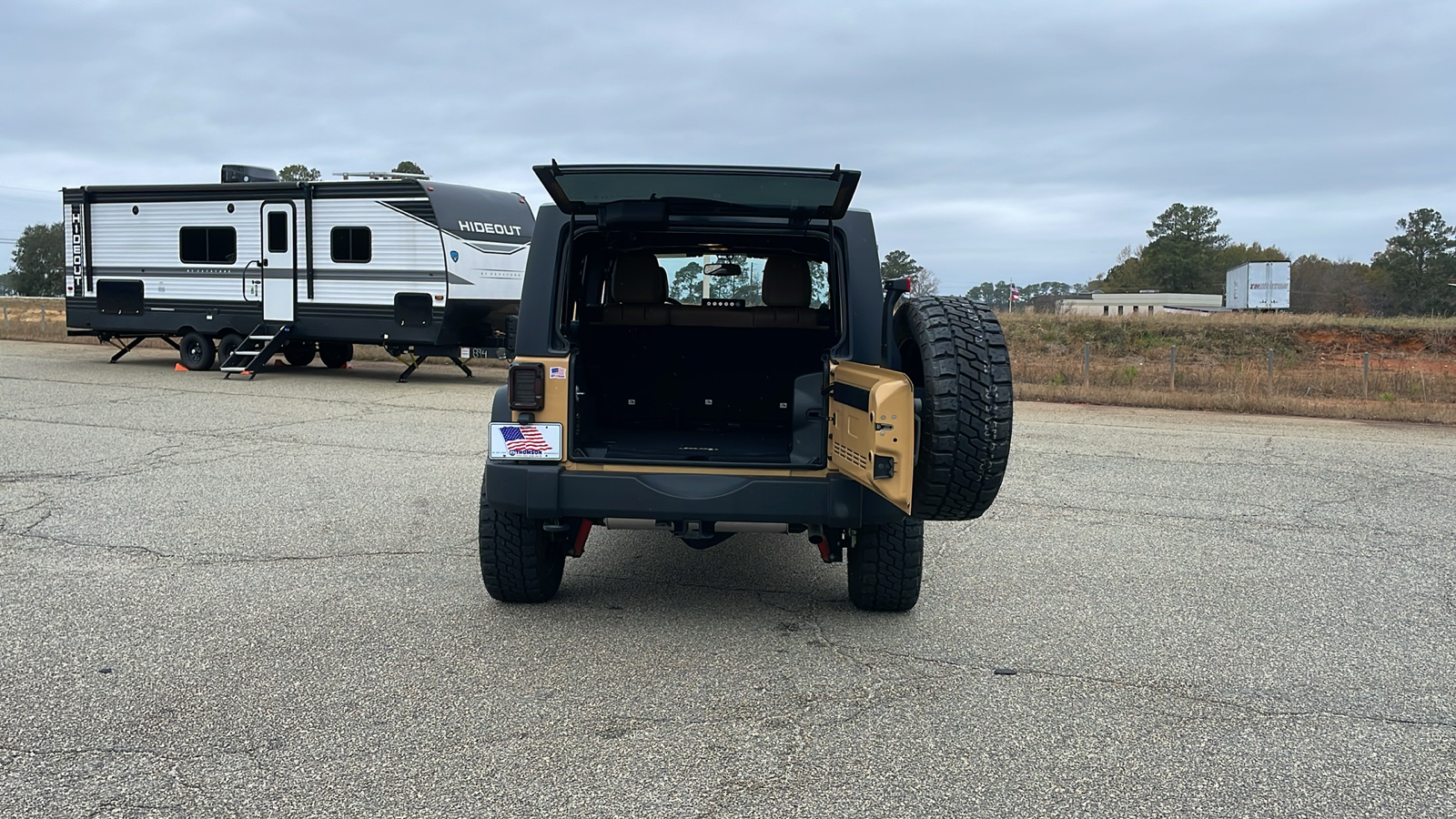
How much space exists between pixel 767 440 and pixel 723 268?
4.12ft

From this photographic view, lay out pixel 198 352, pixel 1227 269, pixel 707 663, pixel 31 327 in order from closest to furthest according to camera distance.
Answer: pixel 707 663 → pixel 198 352 → pixel 31 327 → pixel 1227 269

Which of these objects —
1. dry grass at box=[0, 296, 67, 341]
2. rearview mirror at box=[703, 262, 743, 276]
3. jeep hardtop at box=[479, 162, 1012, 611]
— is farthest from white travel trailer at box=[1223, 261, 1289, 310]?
jeep hardtop at box=[479, 162, 1012, 611]

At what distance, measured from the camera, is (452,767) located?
3305 mm

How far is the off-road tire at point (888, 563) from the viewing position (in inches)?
188

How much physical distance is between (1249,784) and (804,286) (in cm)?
331

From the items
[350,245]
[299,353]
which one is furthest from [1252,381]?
[299,353]

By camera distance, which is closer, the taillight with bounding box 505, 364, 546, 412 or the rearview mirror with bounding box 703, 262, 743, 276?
the taillight with bounding box 505, 364, 546, 412

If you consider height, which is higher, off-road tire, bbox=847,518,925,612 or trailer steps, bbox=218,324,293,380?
trailer steps, bbox=218,324,293,380

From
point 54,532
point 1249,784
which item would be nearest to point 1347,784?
point 1249,784

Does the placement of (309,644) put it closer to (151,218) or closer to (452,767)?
(452,767)

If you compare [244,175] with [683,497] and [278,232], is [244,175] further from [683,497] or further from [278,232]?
[683,497]

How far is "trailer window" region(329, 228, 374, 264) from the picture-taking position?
15.9m

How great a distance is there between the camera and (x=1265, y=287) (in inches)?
2050

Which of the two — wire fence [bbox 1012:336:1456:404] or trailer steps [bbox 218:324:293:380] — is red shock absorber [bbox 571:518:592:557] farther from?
wire fence [bbox 1012:336:1456:404]
